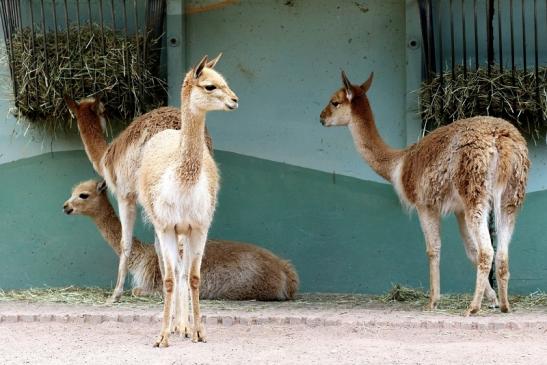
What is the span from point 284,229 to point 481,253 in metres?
2.22

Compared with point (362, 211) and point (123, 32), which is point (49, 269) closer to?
point (123, 32)

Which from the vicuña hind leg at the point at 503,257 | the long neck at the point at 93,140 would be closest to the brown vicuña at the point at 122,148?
the long neck at the point at 93,140

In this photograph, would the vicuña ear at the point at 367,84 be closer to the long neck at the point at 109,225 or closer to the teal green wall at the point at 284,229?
the teal green wall at the point at 284,229

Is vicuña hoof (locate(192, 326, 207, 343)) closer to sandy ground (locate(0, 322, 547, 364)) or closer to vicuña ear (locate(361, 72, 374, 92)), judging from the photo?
sandy ground (locate(0, 322, 547, 364))

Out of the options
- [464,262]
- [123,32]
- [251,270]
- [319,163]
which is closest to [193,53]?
[123,32]

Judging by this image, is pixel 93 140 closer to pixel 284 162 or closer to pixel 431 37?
pixel 284 162

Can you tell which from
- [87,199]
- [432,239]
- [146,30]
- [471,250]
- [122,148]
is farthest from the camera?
[146,30]

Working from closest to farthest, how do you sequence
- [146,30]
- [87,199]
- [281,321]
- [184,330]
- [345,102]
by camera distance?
1. [184,330]
2. [281,321]
3. [345,102]
4. [87,199]
5. [146,30]

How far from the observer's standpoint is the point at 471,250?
832 cm

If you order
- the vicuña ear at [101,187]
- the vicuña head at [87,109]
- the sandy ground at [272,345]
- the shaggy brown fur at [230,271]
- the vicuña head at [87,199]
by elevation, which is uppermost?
the vicuña head at [87,109]

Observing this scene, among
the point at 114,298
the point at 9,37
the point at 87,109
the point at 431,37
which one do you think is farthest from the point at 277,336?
the point at 9,37

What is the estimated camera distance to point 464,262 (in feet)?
29.9

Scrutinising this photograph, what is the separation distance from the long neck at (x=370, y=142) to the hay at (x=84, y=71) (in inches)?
66.9

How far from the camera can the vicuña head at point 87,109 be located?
8891 millimetres
